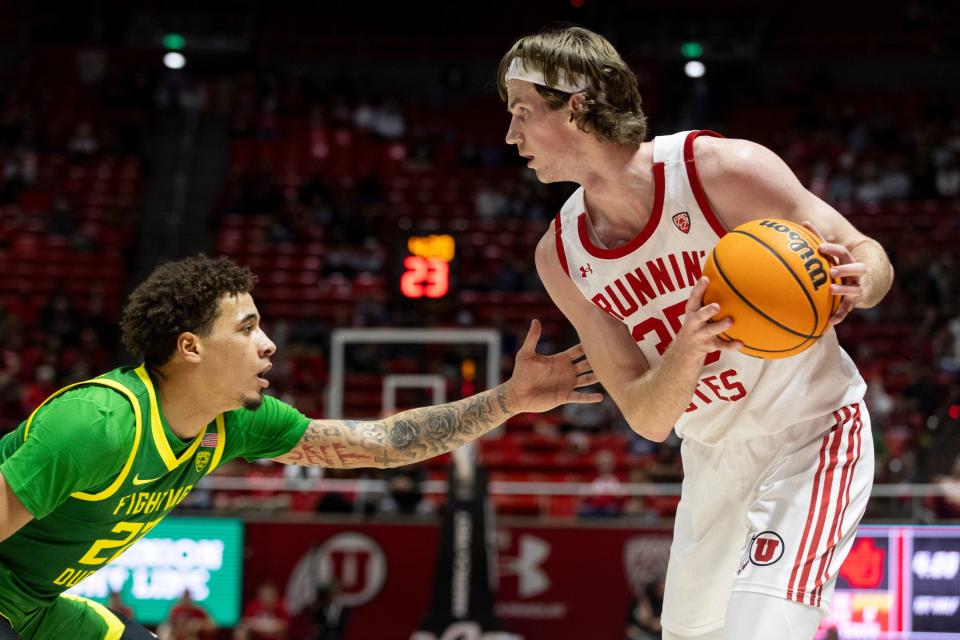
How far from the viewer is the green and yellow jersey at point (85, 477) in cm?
325

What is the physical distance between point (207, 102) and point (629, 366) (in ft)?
65.2

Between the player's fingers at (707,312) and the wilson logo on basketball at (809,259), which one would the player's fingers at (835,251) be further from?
the player's fingers at (707,312)

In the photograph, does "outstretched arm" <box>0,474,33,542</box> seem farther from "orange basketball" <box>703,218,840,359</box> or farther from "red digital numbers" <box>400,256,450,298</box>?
"red digital numbers" <box>400,256,450,298</box>

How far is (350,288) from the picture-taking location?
1791 centimetres

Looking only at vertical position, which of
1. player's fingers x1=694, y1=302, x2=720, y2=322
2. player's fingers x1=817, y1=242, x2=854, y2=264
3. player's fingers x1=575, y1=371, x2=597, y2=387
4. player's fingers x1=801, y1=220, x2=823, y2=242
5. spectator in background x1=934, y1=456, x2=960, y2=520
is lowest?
spectator in background x1=934, y1=456, x2=960, y2=520

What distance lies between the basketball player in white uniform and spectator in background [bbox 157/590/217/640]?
7.15 meters

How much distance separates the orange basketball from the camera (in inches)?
128

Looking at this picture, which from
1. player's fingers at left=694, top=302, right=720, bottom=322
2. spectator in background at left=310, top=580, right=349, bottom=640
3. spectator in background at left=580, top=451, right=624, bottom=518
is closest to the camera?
player's fingers at left=694, top=302, right=720, bottom=322

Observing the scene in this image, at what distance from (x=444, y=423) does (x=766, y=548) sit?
144cm

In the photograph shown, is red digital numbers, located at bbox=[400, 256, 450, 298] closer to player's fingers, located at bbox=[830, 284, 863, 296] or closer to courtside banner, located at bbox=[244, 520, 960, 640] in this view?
courtside banner, located at bbox=[244, 520, 960, 640]

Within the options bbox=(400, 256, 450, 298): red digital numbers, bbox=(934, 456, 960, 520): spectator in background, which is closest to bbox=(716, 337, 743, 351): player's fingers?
bbox=(934, 456, 960, 520): spectator in background

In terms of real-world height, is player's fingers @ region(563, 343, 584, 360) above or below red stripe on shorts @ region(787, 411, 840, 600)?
above

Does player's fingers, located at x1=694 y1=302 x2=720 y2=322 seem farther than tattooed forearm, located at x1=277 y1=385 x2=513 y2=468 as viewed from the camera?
No

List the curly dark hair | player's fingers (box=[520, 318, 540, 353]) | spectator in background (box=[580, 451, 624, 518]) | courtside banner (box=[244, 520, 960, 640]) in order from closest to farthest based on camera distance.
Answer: the curly dark hair < player's fingers (box=[520, 318, 540, 353]) < courtside banner (box=[244, 520, 960, 640]) < spectator in background (box=[580, 451, 624, 518])
